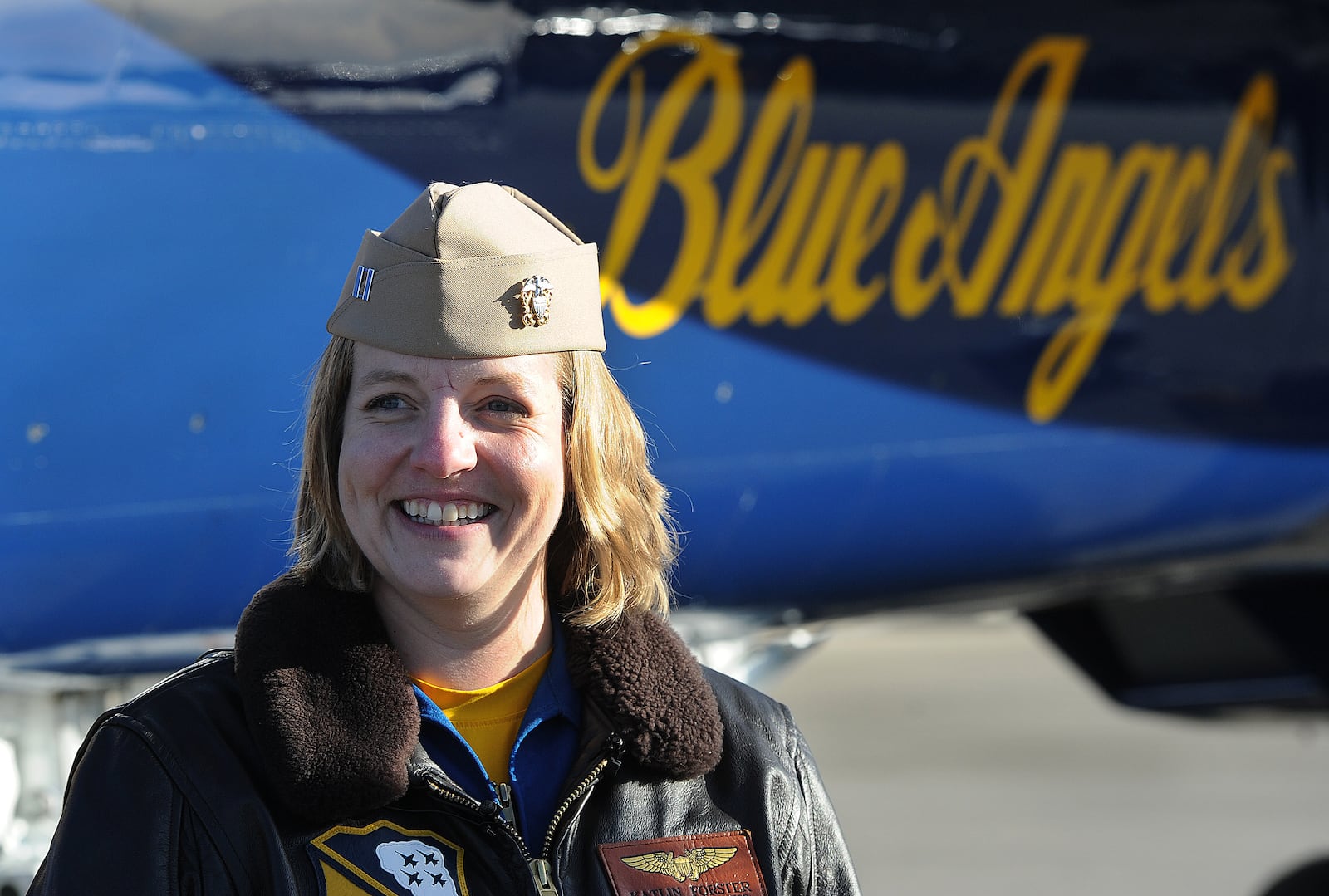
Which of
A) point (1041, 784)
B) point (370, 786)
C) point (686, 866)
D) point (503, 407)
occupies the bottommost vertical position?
point (1041, 784)

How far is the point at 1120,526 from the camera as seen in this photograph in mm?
3910

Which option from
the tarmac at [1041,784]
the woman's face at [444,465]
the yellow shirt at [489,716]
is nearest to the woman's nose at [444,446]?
the woman's face at [444,465]

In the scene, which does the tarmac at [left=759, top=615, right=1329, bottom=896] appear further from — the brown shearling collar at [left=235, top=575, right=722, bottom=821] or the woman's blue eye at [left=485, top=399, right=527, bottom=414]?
the woman's blue eye at [left=485, top=399, right=527, bottom=414]

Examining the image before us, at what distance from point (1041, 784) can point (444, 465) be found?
5881 millimetres

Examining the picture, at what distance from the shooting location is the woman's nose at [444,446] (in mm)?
1439

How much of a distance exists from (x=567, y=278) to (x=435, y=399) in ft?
0.54

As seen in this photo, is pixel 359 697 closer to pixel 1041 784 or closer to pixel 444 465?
pixel 444 465

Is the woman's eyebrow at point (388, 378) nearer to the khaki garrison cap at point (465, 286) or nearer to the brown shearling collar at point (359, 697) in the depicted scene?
the khaki garrison cap at point (465, 286)

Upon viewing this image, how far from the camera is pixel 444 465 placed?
1.44 metres

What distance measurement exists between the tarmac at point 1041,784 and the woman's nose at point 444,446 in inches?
Answer: 90.2

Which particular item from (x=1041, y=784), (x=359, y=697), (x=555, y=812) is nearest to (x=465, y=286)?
(x=359, y=697)

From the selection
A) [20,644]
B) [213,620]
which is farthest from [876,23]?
[20,644]

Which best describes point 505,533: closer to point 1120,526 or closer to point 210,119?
point 210,119

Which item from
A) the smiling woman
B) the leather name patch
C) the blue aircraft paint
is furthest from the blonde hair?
the blue aircraft paint
